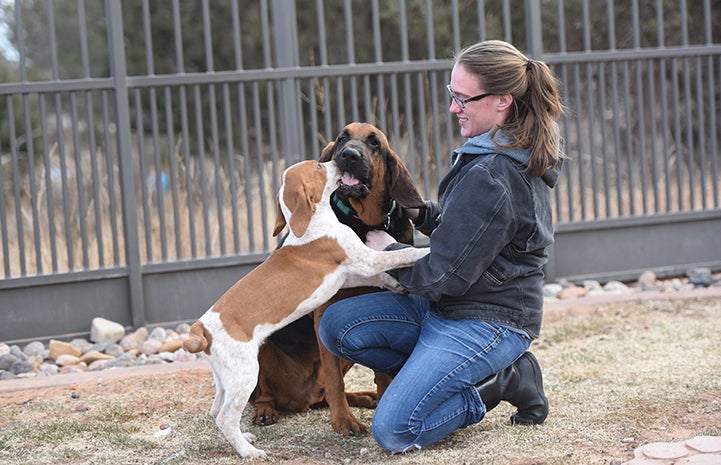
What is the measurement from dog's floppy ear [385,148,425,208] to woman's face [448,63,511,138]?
1.77ft

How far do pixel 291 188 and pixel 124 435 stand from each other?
5.02ft

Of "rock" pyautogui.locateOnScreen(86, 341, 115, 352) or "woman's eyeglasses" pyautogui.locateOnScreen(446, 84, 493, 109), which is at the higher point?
"woman's eyeglasses" pyautogui.locateOnScreen(446, 84, 493, 109)

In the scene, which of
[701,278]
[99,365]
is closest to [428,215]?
[99,365]

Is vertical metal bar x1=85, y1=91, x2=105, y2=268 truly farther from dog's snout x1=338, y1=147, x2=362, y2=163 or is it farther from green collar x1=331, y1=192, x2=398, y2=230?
dog's snout x1=338, y1=147, x2=362, y2=163

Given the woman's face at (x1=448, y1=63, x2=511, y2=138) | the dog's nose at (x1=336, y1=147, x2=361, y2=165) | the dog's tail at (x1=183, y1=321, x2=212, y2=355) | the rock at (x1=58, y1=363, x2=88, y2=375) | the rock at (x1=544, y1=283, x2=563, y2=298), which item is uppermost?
the woman's face at (x1=448, y1=63, x2=511, y2=138)

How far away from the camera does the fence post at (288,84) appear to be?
721 centimetres

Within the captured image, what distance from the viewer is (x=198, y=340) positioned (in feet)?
12.2

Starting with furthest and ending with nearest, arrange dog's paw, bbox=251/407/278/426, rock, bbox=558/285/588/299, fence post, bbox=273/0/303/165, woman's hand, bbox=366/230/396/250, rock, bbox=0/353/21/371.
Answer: rock, bbox=558/285/588/299, fence post, bbox=273/0/303/165, rock, bbox=0/353/21/371, dog's paw, bbox=251/407/278/426, woman's hand, bbox=366/230/396/250

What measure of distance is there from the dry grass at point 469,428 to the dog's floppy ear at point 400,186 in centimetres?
112

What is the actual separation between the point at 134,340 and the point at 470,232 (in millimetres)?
3634

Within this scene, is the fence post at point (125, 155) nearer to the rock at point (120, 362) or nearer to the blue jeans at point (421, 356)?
the rock at point (120, 362)

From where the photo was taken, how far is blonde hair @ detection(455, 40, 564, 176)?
153 inches

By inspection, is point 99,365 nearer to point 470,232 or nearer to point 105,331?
point 105,331

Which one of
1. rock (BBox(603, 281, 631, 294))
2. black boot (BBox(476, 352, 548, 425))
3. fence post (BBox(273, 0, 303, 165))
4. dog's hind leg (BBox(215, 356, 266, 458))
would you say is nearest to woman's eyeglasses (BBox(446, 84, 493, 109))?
black boot (BBox(476, 352, 548, 425))
